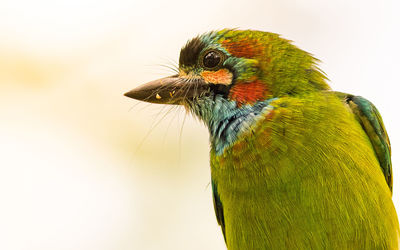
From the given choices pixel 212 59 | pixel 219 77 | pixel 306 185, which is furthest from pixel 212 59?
pixel 306 185

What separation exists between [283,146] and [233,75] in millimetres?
581

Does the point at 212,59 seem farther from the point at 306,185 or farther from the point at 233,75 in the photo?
the point at 306,185

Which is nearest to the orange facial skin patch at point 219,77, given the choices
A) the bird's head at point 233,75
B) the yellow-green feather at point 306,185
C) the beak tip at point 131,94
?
the bird's head at point 233,75

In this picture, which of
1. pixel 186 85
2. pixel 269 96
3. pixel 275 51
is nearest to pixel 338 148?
Result: pixel 269 96

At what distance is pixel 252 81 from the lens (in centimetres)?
345

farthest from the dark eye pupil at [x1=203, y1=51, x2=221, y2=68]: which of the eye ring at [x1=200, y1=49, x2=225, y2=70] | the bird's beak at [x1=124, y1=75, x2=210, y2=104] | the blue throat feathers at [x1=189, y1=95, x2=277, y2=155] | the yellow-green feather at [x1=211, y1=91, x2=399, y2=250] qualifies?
the yellow-green feather at [x1=211, y1=91, x2=399, y2=250]

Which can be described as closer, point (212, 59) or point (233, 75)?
point (233, 75)

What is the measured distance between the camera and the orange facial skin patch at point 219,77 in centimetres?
349

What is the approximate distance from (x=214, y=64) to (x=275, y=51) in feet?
1.33

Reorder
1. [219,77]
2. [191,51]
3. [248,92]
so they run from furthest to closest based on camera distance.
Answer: [191,51]
[219,77]
[248,92]

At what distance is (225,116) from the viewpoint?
3455 millimetres

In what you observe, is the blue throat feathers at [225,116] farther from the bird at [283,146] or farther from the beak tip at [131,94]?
the beak tip at [131,94]

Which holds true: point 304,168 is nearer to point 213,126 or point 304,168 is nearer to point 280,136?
point 280,136

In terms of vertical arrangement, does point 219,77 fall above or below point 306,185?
above
